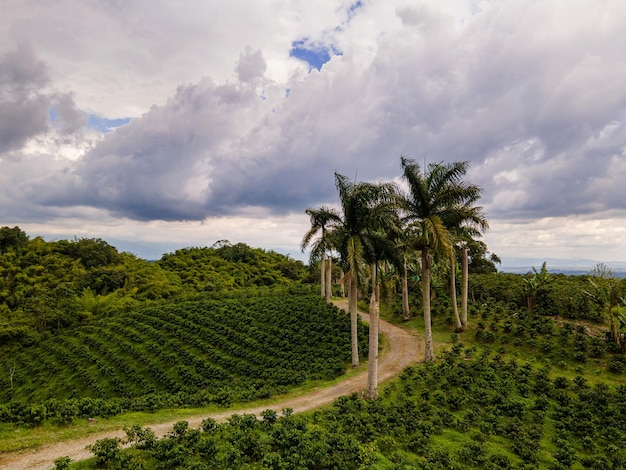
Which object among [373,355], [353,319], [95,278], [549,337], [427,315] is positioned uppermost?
[95,278]

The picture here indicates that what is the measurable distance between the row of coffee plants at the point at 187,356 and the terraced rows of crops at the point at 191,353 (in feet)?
0.28

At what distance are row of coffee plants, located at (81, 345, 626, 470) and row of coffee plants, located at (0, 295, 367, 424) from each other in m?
6.07

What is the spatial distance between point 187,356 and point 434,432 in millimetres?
20296

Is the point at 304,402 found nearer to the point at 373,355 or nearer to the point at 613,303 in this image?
the point at 373,355

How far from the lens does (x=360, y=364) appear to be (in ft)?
77.6

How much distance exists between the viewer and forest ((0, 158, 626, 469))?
11305 mm

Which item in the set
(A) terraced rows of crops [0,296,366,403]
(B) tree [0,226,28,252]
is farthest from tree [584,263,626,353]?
(B) tree [0,226,28,252]

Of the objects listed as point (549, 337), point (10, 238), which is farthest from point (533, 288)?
point (10, 238)

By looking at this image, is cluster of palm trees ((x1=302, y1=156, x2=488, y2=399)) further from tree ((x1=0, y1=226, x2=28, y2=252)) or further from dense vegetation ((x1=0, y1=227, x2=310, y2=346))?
tree ((x1=0, y1=226, x2=28, y2=252))

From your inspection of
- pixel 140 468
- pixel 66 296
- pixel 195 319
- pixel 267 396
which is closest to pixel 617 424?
pixel 267 396

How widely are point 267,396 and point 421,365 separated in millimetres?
10066

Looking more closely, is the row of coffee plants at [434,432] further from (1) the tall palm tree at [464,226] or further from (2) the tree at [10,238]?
(2) the tree at [10,238]

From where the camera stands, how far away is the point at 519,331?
24250 millimetres

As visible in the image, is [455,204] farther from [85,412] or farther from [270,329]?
[85,412]
